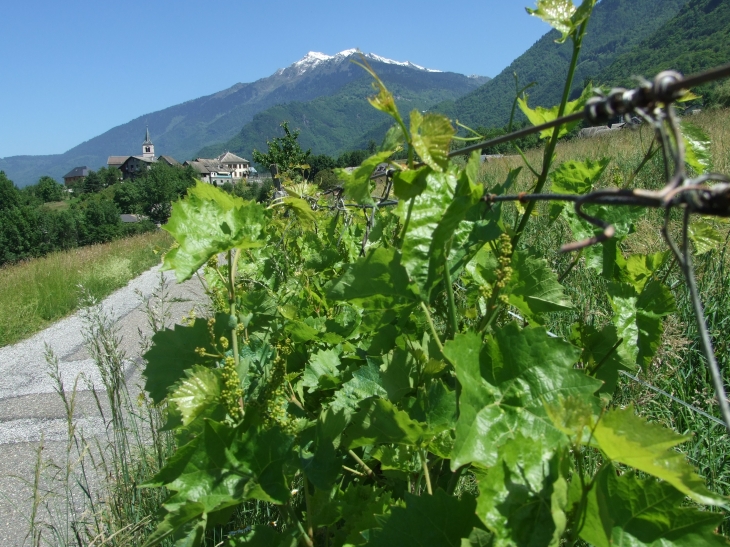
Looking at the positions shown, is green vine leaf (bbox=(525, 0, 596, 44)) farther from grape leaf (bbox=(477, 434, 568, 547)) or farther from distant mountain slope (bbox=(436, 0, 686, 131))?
distant mountain slope (bbox=(436, 0, 686, 131))

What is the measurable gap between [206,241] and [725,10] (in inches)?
3235

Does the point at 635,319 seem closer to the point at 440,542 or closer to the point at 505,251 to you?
the point at 505,251

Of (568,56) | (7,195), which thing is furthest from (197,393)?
(568,56)

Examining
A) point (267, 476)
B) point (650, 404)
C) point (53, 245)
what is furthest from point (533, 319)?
point (53, 245)

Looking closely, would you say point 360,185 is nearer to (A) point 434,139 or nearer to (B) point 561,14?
(A) point 434,139

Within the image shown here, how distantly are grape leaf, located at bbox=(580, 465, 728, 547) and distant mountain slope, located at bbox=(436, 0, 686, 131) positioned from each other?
10612 centimetres

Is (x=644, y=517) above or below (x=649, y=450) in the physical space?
below

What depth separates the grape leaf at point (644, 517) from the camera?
1.88ft

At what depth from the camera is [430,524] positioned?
0.68 metres

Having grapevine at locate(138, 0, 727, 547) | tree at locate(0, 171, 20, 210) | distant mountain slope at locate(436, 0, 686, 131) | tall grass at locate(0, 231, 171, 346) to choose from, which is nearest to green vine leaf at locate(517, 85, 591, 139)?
grapevine at locate(138, 0, 727, 547)

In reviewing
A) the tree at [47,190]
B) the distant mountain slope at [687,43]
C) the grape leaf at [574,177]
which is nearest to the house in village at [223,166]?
the tree at [47,190]

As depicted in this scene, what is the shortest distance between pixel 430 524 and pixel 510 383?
0.22 m

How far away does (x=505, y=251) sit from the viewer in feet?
2.35

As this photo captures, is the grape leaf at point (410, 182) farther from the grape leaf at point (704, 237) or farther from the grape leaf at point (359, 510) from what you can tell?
the grape leaf at point (704, 237)
